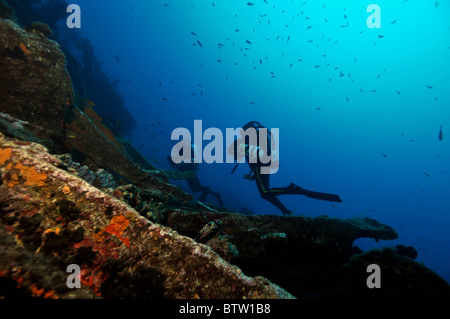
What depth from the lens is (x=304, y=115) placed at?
121688mm

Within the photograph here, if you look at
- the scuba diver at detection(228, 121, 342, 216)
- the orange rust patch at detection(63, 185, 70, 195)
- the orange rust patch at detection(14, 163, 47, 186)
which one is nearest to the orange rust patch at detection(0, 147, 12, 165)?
the orange rust patch at detection(14, 163, 47, 186)

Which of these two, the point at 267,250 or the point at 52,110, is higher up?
the point at 52,110

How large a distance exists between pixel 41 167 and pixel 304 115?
440ft

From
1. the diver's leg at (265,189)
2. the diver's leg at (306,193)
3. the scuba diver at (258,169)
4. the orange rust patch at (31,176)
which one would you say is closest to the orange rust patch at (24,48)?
the orange rust patch at (31,176)

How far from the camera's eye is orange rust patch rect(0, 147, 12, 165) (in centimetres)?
165

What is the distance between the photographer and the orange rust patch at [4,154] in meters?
1.65

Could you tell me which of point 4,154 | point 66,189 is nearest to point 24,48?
point 4,154

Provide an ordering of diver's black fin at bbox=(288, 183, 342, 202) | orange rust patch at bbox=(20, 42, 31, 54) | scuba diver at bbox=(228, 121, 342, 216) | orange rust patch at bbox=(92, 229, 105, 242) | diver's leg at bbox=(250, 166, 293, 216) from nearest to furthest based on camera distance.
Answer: orange rust patch at bbox=(92, 229, 105, 242), orange rust patch at bbox=(20, 42, 31, 54), diver's black fin at bbox=(288, 183, 342, 202), scuba diver at bbox=(228, 121, 342, 216), diver's leg at bbox=(250, 166, 293, 216)

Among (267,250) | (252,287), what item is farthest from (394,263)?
(252,287)

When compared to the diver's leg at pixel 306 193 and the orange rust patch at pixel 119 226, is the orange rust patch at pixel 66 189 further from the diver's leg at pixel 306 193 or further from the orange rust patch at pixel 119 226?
the diver's leg at pixel 306 193

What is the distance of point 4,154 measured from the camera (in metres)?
1.68

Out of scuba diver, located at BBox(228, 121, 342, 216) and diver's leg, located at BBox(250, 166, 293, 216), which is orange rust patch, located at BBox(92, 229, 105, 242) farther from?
diver's leg, located at BBox(250, 166, 293, 216)

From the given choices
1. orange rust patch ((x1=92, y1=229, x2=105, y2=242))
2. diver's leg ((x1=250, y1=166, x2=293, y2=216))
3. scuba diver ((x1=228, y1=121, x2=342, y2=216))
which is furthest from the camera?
diver's leg ((x1=250, y1=166, x2=293, y2=216))
